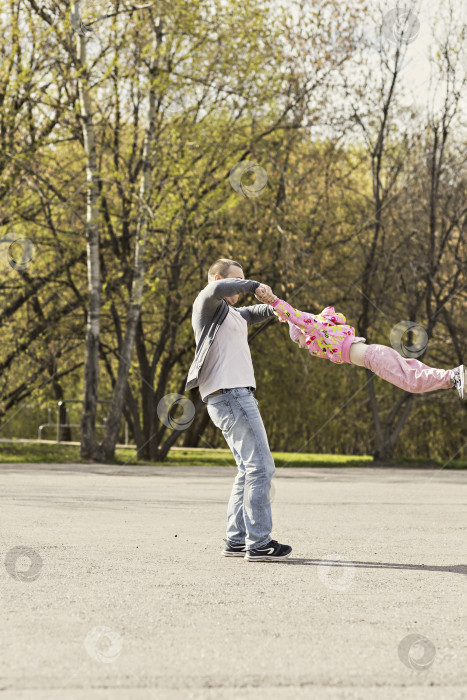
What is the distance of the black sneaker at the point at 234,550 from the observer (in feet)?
20.8

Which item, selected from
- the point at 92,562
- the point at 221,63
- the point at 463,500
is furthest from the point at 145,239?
the point at 92,562

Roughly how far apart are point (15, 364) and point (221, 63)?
7927mm

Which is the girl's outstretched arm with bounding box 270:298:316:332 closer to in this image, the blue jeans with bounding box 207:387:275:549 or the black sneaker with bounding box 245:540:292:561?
the blue jeans with bounding box 207:387:275:549

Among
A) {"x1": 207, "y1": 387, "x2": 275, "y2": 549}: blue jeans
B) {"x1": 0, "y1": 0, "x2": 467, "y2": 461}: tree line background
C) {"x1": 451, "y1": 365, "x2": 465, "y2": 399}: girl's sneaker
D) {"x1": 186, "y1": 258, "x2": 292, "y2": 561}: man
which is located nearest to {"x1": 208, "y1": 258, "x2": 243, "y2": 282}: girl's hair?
{"x1": 186, "y1": 258, "x2": 292, "y2": 561}: man

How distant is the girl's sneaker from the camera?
5.61 m

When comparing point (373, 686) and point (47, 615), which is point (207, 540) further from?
point (373, 686)

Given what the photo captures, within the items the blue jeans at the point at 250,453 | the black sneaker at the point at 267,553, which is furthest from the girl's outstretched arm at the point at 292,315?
the black sneaker at the point at 267,553

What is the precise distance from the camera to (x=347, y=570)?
5711mm

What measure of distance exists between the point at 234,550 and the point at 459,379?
181 centimetres

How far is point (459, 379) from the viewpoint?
5688 mm

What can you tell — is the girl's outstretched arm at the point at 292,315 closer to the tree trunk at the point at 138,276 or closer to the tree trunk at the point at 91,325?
the tree trunk at the point at 138,276

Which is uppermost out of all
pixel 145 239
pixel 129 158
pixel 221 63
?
pixel 221 63

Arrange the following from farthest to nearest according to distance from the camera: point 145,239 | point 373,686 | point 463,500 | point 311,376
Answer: point 311,376, point 145,239, point 463,500, point 373,686

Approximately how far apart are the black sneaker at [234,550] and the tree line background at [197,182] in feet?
36.0
